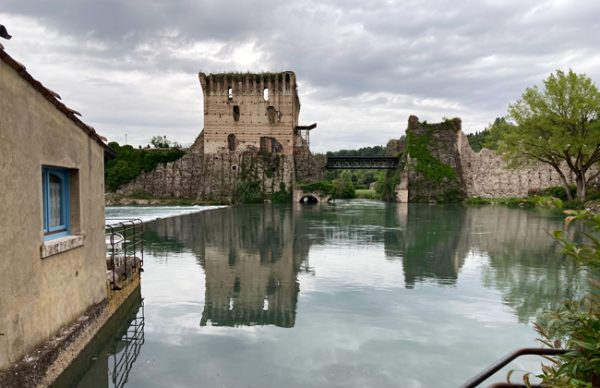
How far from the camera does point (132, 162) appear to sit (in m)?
50.4

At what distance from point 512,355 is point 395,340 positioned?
4311 mm

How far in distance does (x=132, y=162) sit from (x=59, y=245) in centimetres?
4799

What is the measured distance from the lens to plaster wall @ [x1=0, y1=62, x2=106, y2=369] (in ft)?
14.4

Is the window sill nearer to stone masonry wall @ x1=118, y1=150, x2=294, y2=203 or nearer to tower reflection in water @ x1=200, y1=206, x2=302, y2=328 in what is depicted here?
tower reflection in water @ x1=200, y1=206, x2=302, y2=328

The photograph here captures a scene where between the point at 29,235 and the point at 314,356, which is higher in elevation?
the point at 29,235

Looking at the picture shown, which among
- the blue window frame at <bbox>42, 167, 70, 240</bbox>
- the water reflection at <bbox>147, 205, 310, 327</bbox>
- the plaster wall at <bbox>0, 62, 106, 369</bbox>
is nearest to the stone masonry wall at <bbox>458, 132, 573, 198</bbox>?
the water reflection at <bbox>147, 205, 310, 327</bbox>

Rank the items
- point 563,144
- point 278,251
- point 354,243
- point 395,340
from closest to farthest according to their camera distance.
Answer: point 395,340 → point 278,251 → point 354,243 → point 563,144

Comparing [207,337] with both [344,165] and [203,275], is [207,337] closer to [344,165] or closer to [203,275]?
[203,275]

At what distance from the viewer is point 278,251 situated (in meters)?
15.0

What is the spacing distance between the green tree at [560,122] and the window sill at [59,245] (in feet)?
112

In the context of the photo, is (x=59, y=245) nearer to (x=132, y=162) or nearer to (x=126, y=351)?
(x=126, y=351)

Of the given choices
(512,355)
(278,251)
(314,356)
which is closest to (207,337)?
(314,356)

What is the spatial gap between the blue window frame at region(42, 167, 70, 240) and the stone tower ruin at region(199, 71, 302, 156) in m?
43.6

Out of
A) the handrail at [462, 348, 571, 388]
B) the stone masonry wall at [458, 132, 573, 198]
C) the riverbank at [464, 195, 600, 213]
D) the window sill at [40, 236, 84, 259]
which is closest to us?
the handrail at [462, 348, 571, 388]
